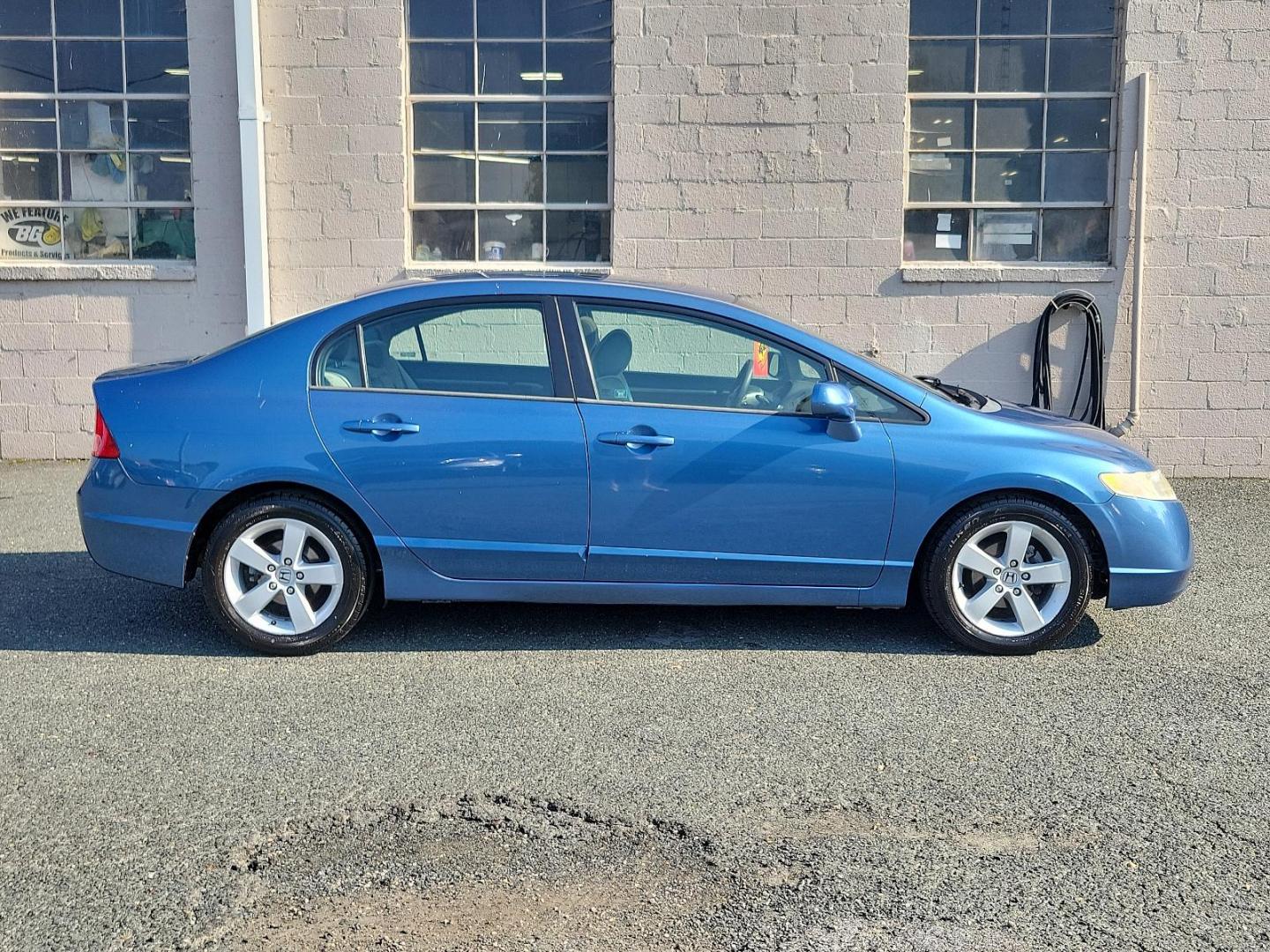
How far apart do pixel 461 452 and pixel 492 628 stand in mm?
952

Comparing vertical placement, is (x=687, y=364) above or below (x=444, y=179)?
below

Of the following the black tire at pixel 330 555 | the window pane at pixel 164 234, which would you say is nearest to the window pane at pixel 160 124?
the window pane at pixel 164 234

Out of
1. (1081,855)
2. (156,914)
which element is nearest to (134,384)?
(156,914)

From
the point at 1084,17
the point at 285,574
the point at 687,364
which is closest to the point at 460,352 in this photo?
the point at 687,364

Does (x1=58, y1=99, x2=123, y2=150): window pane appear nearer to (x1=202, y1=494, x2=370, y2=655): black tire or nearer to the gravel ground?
the gravel ground

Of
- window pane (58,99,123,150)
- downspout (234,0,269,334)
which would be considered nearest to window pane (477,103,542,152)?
downspout (234,0,269,334)

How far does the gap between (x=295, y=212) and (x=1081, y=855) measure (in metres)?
8.08

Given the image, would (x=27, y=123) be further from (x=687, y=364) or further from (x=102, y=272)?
(x=687, y=364)

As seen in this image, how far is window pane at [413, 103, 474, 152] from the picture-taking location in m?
10.3

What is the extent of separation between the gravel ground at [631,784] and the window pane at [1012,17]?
17.5 feet

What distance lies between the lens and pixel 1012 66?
10148 mm

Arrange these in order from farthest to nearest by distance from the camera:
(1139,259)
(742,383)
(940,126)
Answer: (940,126), (1139,259), (742,383)

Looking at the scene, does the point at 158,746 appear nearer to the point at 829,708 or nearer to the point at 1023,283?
the point at 829,708

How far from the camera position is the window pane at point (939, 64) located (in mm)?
10133
